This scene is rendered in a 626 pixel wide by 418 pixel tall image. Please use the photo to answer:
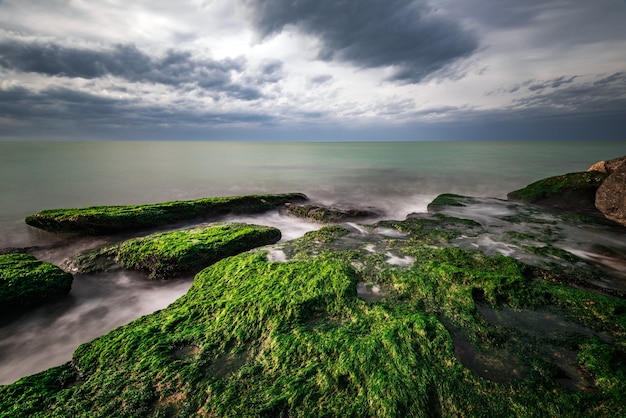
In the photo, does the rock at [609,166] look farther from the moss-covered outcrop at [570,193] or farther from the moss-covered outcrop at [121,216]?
the moss-covered outcrop at [121,216]

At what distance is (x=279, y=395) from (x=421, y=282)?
312 centimetres

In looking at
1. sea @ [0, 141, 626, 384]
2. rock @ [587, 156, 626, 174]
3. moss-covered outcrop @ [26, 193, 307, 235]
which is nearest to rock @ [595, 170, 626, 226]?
rock @ [587, 156, 626, 174]

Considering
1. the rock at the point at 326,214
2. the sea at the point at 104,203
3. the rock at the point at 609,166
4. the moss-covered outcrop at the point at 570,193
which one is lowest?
the sea at the point at 104,203

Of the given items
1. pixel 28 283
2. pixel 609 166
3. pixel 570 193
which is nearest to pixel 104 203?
pixel 28 283

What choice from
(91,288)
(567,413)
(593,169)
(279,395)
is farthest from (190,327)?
(593,169)

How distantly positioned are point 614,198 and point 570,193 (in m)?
2.04

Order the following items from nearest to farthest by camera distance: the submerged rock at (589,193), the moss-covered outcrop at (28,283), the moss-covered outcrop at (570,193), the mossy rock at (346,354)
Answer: the mossy rock at (346,354) → the moss-covered outcrop at (28,283) → the submerged rock at (589,193) → the moss-covered outcrop at (570,193)

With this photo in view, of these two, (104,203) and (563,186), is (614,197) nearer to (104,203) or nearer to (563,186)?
(563,186)

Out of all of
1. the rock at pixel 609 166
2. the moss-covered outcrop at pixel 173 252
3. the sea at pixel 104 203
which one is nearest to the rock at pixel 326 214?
the sea at pixel 104 203

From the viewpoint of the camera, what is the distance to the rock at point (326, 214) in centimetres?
1046

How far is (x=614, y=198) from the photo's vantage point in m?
9.91

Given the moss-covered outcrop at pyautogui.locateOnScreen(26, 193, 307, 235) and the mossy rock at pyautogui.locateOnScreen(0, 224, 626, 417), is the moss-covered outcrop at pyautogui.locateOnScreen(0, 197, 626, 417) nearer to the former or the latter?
the mossy rock at pyautogui.locateOnScreen(0, 224, 626, 417)

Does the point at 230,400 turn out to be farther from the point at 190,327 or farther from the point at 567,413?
the point at 567,413

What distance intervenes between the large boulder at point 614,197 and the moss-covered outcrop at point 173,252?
11.4 metres
